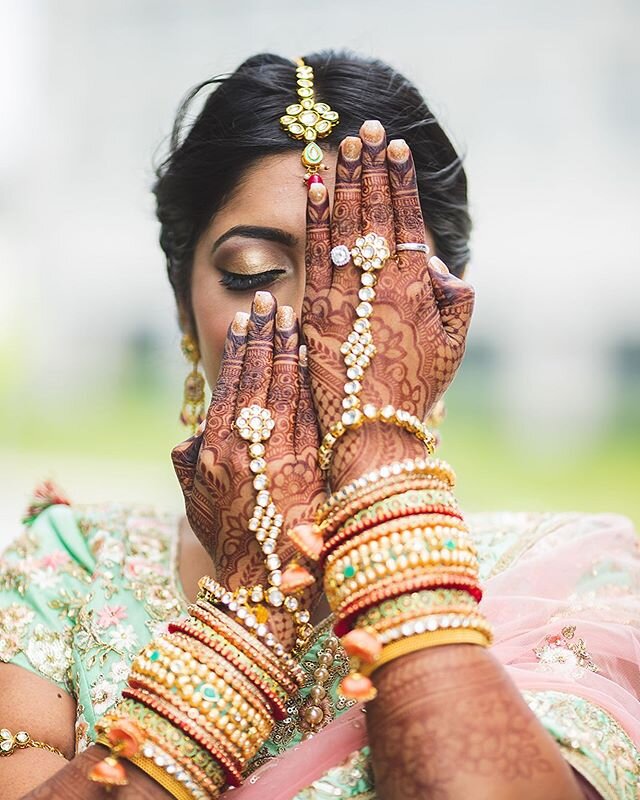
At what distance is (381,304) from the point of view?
4.58 ft

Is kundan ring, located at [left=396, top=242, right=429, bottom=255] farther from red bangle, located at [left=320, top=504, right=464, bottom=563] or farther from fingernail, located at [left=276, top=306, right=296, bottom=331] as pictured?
red bangle, located at [left=320, top=504, right=464, bottom=563]

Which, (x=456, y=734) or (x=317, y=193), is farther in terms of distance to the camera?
(x=317, y=193)

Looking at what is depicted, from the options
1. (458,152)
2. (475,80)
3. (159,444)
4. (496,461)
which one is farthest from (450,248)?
(475,80)

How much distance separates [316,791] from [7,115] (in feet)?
42.7

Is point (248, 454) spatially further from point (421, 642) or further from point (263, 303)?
point (421, 642)

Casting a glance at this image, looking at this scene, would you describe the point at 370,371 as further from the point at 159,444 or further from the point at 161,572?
the point at 159,444

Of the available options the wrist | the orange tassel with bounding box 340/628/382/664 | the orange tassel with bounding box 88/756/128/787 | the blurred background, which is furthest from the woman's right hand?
the blurred background

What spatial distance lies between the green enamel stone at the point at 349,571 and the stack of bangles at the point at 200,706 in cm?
15

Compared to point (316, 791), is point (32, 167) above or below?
above

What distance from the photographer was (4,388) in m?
11.0

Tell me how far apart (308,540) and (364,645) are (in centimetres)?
18

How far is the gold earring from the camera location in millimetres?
2207

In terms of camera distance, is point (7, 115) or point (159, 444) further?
point (7, 115)

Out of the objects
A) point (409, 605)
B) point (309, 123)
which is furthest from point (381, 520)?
point (309, 123)
